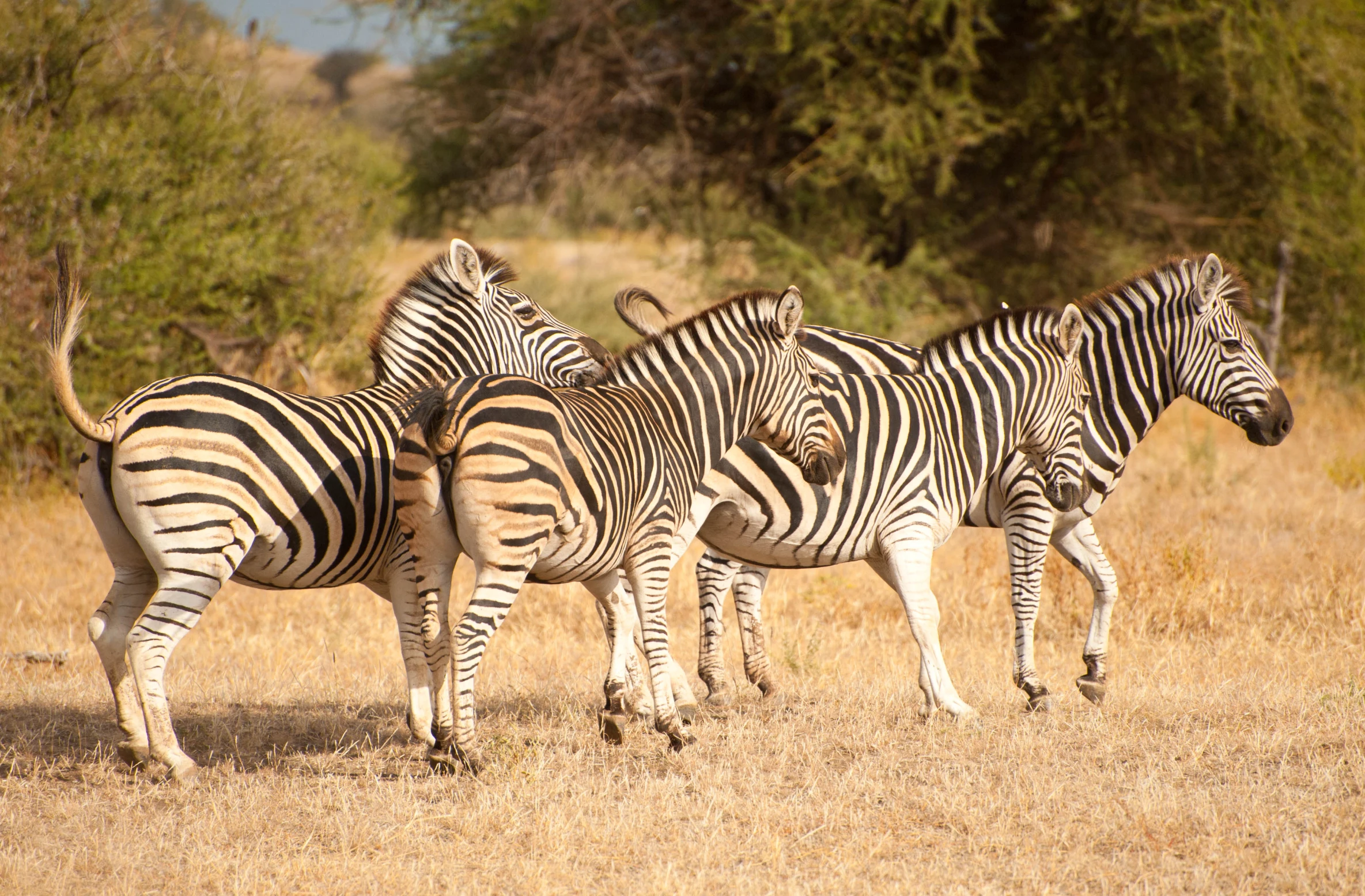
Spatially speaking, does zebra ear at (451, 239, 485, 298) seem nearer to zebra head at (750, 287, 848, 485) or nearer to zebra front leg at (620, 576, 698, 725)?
zebra head at (750, 287, 848, 485)

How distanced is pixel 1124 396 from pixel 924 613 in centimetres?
184

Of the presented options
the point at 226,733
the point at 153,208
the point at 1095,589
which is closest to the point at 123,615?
the point at 226,733

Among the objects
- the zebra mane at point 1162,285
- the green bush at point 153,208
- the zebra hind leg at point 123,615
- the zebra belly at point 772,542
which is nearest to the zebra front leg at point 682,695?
the zebra belly at point 772,542

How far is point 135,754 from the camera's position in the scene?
16.1ft

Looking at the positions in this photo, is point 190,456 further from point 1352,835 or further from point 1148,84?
point 1148,84

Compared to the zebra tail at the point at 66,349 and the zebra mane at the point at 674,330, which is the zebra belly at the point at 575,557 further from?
the zebra tail at the point at 66,349

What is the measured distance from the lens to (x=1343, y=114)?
13.8 meters

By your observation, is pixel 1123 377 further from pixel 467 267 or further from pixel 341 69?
pixel 341 69

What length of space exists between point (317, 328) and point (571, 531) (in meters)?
9.24

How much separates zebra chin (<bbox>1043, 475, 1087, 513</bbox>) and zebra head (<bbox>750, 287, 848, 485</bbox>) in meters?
1.18

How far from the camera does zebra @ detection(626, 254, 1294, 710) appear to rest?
6.07 meters

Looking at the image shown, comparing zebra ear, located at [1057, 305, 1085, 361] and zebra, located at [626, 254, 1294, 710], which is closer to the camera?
zebra ear, located at [1057, 305, 1085, 361]

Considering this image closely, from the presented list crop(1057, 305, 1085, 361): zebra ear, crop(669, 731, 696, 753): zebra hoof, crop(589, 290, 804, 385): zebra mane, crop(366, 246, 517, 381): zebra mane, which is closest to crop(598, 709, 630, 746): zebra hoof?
crop(669, 731, 696, 753): zebra hoof

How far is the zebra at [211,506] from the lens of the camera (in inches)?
176
